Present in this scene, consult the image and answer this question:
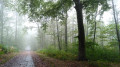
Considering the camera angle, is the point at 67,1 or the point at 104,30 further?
the point at 104,30

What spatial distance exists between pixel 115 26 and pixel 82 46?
32.1ft

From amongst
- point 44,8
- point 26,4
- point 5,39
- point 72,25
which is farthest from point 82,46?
point 5,39

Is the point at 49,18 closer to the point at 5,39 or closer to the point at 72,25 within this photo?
the point at 72,25

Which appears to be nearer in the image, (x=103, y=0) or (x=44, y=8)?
(x=103, y=0)

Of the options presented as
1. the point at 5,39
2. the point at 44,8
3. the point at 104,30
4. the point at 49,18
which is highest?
the point at 44,8

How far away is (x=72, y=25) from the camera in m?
30.7

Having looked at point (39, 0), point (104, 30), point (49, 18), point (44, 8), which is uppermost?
point (39, 0)

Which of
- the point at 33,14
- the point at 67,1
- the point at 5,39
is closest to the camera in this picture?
the point at 67,1

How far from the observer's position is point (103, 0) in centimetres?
769

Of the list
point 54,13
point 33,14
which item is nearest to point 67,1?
point 54,13

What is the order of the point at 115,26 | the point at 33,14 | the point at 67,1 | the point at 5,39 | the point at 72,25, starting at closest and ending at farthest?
the point at 67,1, the point at 33,14, the point at 115,26, the point at 5,39, the point at 72,25

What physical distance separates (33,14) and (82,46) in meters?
5.70

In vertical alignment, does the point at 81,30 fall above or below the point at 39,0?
below

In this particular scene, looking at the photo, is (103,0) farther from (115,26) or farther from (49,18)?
(115,26)
